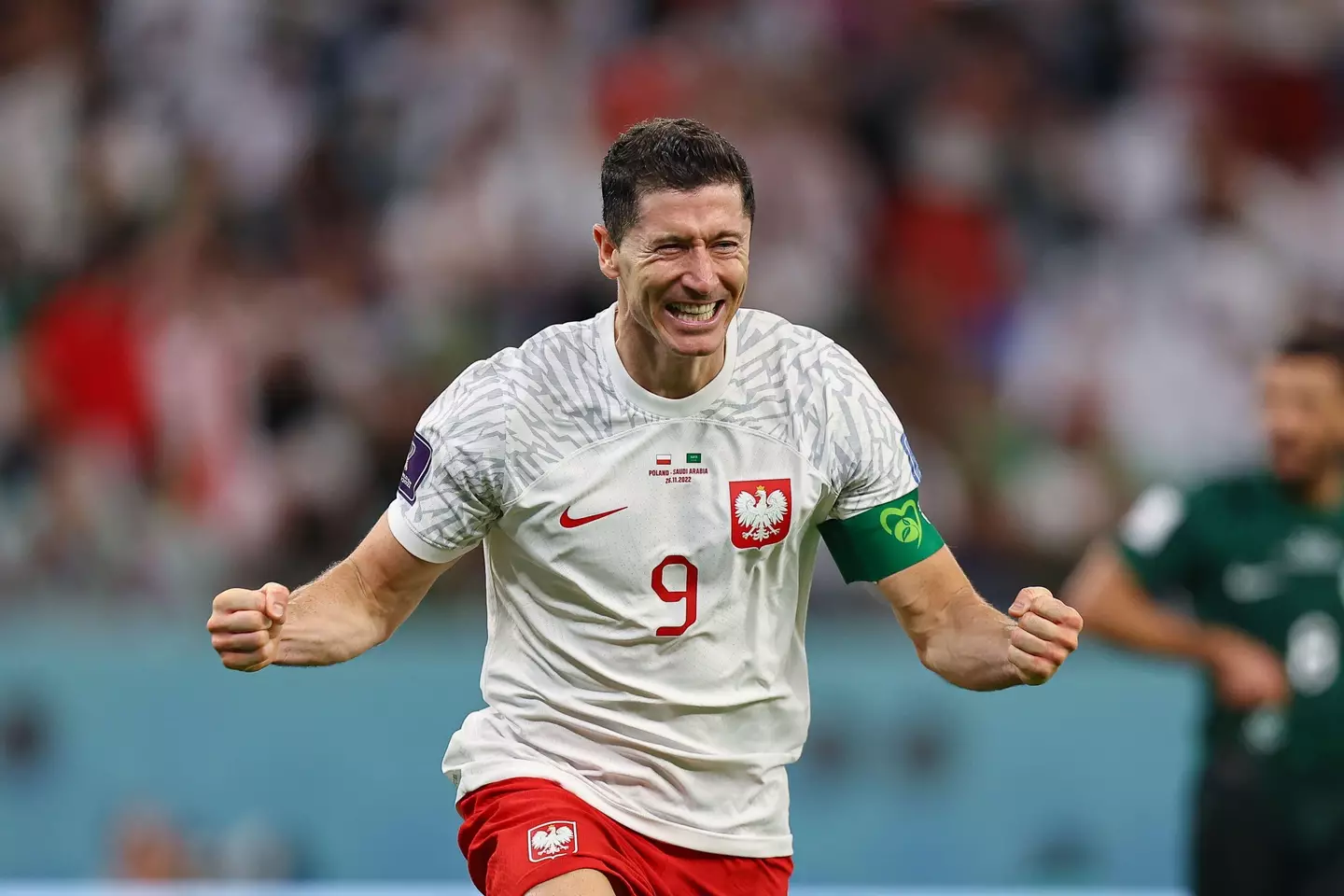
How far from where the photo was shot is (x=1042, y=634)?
3.84 meters

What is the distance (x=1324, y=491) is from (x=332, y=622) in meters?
3.44

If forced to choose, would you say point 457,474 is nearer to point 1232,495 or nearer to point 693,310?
point 693,310

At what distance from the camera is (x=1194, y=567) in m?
6.34

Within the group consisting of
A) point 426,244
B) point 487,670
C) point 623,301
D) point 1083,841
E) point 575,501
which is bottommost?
point 1083,841

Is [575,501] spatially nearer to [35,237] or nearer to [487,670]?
[487,670]

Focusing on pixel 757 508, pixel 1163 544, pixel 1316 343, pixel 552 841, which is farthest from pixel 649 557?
pixel 1316 343

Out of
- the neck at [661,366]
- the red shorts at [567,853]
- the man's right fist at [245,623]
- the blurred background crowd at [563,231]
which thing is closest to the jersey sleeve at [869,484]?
the neck at [661,366]

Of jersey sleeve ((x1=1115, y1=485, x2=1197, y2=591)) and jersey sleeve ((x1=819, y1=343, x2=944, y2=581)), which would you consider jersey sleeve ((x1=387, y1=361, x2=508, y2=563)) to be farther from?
jersey sleeve ((x1=1115, y1=485, x2=1197, y2=591))

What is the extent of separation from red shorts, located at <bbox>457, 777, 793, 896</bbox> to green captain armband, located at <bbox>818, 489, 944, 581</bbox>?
2.24 ft

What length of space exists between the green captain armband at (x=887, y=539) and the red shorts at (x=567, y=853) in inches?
26.9

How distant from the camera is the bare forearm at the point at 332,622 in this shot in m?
4.05

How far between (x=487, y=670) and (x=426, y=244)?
5384 mm

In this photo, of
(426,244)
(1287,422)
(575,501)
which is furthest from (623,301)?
(426,244)

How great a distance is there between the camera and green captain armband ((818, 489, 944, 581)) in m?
4.16
